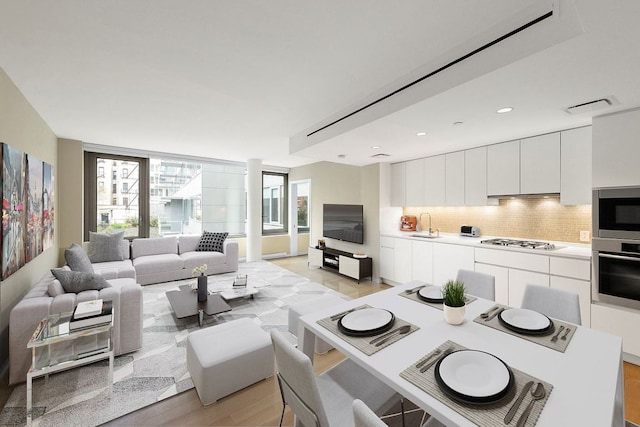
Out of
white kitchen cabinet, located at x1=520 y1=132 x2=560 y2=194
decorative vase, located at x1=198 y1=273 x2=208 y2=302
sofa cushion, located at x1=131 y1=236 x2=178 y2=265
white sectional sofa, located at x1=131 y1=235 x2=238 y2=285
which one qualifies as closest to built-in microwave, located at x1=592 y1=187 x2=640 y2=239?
white kitchen cabinet, located at x1=520 y1=132 x2=560 y2=194

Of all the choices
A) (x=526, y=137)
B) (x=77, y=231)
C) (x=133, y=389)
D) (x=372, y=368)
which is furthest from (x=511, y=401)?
(x=77, y=231)

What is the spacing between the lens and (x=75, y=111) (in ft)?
10.8

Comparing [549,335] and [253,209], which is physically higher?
[253,209]

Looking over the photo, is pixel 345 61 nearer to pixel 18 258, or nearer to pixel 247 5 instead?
pixel 247 5

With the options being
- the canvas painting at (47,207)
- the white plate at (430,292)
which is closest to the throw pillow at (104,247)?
the canvas painting at (47,207)

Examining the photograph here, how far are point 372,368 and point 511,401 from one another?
49cm

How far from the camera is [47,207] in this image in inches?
140

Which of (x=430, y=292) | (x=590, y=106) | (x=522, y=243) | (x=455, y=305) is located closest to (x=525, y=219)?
(x=522, y=243)

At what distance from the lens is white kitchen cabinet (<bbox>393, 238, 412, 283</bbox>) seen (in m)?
4.47

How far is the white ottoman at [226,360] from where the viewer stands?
1.96m

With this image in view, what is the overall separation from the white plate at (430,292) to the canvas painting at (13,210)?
11.1ft

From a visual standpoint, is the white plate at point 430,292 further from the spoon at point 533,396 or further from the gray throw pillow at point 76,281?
the gray throw pillow at point 76,281

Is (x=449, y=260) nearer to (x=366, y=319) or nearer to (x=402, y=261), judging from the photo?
(x=402, y=261)

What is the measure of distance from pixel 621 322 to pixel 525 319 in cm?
190
